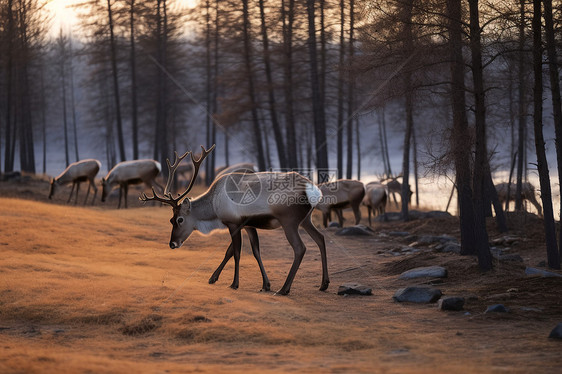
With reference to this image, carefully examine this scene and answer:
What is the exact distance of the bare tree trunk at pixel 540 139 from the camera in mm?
12461

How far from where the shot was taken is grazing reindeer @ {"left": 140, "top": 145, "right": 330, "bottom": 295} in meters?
10.6

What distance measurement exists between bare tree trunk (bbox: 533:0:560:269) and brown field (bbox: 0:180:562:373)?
127cm

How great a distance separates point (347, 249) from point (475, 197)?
600 centimetres

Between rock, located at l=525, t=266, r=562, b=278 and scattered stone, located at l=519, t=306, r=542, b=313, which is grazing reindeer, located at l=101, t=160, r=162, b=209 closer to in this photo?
rock, located at l=525, t=266, r=562, b=278

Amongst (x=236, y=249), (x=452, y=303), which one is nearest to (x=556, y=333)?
(x=452, y=303)

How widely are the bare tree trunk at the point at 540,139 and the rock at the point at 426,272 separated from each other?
9.20ft

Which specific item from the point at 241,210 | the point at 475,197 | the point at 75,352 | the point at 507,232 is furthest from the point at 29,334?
the point at 507,232

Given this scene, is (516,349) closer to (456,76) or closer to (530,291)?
(530,291)

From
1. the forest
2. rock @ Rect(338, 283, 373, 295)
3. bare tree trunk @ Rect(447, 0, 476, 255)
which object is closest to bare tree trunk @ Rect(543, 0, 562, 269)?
the forest

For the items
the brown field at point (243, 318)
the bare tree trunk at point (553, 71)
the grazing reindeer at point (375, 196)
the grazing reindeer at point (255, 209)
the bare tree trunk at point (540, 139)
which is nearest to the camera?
the brown field at point (243, 318)

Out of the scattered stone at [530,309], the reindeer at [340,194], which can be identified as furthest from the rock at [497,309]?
the reindeer at [340,194]

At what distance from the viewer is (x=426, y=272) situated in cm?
1242

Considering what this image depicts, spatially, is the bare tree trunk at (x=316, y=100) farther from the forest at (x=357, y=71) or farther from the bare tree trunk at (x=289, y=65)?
the bare tree trunk at (x=289, y=65)

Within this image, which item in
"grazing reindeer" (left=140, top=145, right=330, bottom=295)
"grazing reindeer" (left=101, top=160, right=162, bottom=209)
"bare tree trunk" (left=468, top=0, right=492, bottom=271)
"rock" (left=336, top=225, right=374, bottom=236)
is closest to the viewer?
"grazing reindeer" (left=140, top=145, right=330, bottom=295)
